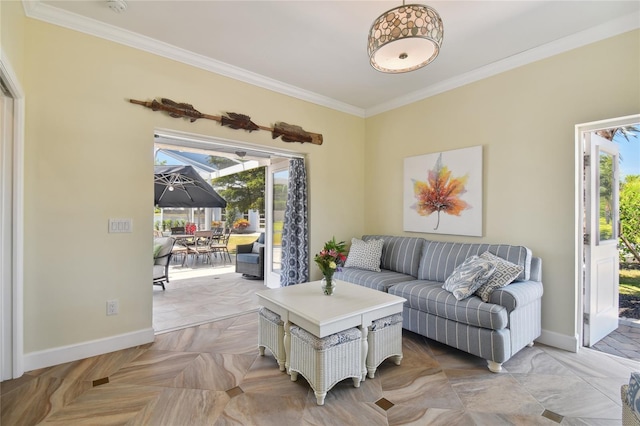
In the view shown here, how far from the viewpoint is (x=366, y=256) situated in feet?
12.8

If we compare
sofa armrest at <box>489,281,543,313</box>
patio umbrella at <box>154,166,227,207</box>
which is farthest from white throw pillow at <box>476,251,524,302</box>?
patio umbrella at <box>154,166,227,207</box>

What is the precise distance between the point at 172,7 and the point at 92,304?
8.71 feet

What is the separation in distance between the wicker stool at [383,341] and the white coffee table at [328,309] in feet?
0.18

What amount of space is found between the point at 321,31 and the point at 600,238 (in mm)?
3387

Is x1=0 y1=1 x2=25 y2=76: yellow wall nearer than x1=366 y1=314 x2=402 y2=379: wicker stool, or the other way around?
x1=0 y1=1 x2=25 y2=76: yellow wall

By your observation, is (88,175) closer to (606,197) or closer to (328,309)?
(328,309)

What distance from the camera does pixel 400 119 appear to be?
4297mm

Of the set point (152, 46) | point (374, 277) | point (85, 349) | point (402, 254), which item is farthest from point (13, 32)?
point (402, 254)

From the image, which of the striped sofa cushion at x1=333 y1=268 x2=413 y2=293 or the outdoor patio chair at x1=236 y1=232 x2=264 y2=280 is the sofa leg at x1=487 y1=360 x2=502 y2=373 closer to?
the striped sofa cushion at x1=333 y1=268 x2=413 y2=293

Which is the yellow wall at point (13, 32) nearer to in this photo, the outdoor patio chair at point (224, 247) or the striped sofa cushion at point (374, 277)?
the striped sofa cushion at point (374, 277)

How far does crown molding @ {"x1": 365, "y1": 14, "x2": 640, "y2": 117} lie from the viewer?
252 centimetres

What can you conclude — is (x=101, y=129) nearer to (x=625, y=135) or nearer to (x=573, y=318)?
(x=573, y=318)

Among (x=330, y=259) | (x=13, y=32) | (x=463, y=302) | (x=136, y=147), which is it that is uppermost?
(x=13, y=32)

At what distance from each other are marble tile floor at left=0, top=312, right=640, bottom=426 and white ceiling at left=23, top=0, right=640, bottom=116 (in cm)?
258
